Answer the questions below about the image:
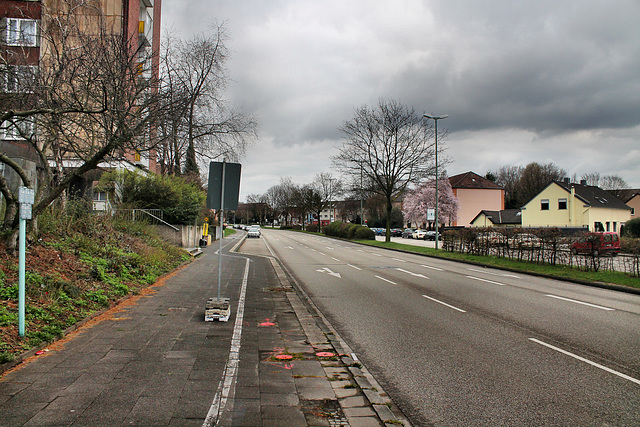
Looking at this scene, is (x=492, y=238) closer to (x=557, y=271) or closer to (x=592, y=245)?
(x=557, y=271)

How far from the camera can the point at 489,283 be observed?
46.0ft

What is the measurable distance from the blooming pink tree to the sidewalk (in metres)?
69.9

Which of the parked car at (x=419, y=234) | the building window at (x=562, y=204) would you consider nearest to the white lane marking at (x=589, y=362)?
the building window at (x=562, y=204)

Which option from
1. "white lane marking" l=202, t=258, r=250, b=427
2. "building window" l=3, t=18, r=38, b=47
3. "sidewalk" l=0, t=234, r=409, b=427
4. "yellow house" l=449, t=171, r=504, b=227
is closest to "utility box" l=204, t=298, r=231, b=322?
"sidewalk" l=0, t=234, r=409, b=427

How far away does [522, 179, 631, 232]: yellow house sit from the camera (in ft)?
165

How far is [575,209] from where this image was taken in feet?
167

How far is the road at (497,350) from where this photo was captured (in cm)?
420

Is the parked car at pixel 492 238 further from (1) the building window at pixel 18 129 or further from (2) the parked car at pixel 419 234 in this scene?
(2) the parked car at pixel 419 234

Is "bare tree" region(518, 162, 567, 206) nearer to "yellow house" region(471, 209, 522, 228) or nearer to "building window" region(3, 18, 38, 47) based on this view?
"yellow house" region(471, 209, 522, 228)

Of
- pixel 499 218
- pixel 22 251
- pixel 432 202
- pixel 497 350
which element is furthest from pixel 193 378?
pixel 432 202

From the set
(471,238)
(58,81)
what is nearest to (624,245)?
(471,238)

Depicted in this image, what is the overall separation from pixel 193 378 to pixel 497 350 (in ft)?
13.8

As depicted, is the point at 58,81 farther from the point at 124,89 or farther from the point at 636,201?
the point at 636,201

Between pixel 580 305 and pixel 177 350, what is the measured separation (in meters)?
9.03
